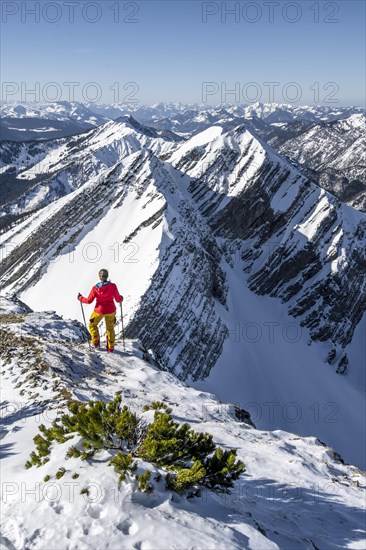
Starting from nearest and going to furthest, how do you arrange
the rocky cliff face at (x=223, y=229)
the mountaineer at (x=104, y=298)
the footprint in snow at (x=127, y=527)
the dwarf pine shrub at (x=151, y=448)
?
the footprint in snow at (x=127, y=527) < the dwarf pine shrub at (x=151, y=448) < the mountaineer at (x=104, y=298) < the rocky cliff face at (x=223, y=229)

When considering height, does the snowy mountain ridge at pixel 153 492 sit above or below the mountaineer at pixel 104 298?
below

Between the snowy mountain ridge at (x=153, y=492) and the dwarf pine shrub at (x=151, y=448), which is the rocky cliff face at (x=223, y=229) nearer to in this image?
the snowy mountain ridge at (x=153, y=492)

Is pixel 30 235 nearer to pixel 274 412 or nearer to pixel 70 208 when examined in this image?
pixel 70 208

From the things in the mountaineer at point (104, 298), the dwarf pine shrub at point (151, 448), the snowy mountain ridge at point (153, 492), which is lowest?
the snowy mountain ridge at point (153, 492)

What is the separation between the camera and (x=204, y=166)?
295 ft

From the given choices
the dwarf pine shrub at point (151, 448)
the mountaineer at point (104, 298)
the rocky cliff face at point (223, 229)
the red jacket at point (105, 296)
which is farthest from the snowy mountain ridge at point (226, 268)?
the dwarf pine shrub at point (151, 448)

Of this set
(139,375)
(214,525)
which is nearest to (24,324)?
(139,375)

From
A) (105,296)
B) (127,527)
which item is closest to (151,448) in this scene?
(127,527)

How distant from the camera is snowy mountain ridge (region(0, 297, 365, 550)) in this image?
Answer: 7.26 metres

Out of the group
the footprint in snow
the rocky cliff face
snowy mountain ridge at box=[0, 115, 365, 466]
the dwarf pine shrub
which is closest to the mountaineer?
the dwarf pine shrub

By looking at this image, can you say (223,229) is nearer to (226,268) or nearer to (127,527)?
(226,268)

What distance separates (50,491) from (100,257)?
56.6 m

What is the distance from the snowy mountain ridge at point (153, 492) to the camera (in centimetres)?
726

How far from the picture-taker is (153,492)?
26.1ft
